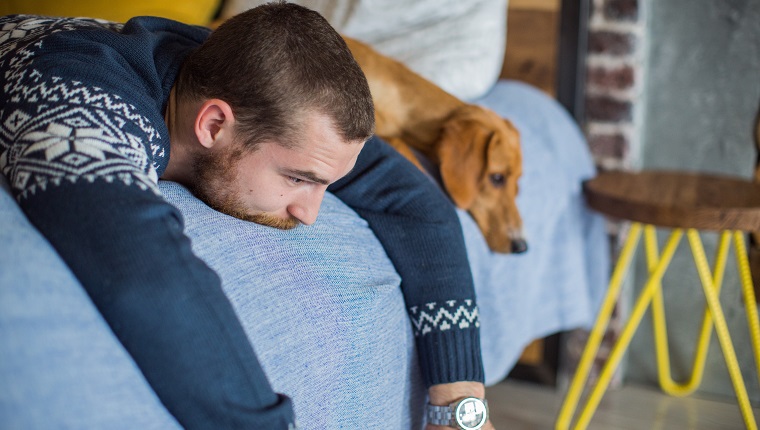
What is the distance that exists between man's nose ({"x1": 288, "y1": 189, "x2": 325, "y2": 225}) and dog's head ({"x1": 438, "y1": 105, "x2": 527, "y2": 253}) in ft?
1.59

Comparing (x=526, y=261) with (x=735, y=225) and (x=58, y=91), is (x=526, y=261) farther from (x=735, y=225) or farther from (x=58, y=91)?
(x=58, y=91)

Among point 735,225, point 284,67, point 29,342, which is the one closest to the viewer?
point 29,342

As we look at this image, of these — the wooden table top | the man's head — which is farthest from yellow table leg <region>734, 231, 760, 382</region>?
the man's head

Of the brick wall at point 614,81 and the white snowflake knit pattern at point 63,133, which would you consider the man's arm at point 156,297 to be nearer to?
the white snowflake knit pattern at point 63,133

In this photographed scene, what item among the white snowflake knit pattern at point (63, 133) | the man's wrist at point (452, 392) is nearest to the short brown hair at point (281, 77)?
the white snowflake knit pattern at point (63, 133)

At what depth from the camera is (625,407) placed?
207cm

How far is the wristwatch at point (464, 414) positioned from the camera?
101cm

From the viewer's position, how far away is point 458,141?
141cm

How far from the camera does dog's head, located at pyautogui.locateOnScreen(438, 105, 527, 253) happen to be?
1.38m

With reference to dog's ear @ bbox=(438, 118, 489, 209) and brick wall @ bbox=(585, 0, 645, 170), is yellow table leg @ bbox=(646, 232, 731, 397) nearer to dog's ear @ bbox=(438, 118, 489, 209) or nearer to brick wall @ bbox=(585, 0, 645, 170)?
brick wall @ bbox=(585, 0, 645, 170)

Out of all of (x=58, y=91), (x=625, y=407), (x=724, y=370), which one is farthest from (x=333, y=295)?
(x=724, y=370)

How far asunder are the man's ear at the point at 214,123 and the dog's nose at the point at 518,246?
691 mm

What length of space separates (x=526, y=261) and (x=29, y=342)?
1.13m

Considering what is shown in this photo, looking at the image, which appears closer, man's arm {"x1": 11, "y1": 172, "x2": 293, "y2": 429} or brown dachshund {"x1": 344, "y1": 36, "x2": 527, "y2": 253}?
man's arm {"x1": 11, "y1": 172, "x2": 293, "y2": 429}
